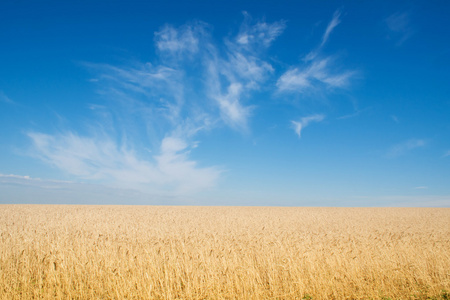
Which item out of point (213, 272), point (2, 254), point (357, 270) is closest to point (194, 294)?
point (213, 272)

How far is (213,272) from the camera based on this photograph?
30.0ft

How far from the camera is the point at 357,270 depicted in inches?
392

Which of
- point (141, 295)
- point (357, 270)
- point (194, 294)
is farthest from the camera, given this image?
point (357, 270)

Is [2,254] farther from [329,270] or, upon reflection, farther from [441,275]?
[441,275]

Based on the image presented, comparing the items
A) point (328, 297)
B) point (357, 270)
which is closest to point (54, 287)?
point (328, 297)

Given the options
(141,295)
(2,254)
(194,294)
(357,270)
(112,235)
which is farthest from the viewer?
(112,235)

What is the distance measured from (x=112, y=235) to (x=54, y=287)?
10.1 meters

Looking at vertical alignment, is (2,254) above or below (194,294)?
→ above

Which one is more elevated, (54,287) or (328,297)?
(54,287)

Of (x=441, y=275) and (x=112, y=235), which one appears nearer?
(x=441, y=275)

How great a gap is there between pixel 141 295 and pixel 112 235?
11.8m

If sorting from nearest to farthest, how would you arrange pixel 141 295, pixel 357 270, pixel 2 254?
pixel 141 295, pixel 357 270, pixel 2 254

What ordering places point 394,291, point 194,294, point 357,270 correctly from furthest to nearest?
point 357,270
point 394,291
point 194,294

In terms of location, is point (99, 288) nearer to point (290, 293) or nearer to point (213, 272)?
point (213, 272)
